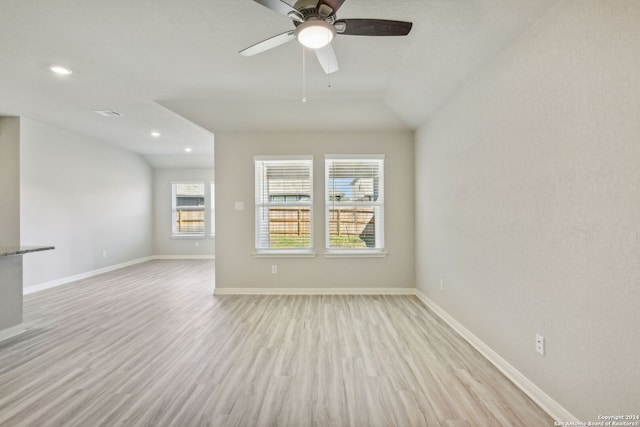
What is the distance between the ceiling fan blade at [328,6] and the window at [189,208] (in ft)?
23.1

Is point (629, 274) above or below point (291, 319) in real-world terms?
above

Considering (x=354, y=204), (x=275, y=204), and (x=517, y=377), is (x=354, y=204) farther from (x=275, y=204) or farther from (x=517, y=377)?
(x=517, y=377)

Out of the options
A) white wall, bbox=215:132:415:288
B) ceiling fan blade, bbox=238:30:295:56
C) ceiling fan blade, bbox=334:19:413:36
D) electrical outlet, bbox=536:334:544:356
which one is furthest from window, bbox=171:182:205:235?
electrical outlet, bbox=536:334:544:356

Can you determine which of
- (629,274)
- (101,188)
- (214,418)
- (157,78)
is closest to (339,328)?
(214,418)

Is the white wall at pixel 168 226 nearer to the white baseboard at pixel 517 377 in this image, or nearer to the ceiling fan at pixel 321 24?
the white baseboard at pixel 517 377

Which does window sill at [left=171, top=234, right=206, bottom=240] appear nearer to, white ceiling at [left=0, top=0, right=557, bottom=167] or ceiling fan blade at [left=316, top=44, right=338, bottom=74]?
white ceiling at [left=0, top=0, right=557, bottom=167]

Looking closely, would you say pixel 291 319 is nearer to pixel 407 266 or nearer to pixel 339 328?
pixel 339 328

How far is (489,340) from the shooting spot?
7.98 ft

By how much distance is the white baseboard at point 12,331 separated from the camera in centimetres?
284

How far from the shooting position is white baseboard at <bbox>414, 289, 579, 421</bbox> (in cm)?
170

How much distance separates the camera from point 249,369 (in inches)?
89.6

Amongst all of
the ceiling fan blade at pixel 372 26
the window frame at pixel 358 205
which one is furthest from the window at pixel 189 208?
the ceiling fan blade at pixel 372 26

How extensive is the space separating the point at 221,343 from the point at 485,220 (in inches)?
106

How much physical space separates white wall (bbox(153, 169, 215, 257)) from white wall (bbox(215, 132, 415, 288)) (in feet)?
12.2
